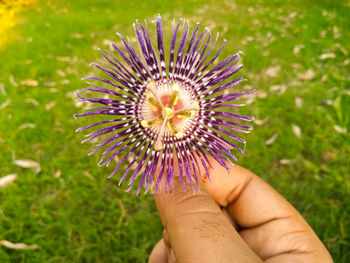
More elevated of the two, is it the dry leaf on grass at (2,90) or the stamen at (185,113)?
the dry leaf on grass at (2,90)

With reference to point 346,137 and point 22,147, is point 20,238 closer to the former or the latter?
point 22,147

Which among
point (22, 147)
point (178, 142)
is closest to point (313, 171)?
point (178, 142)

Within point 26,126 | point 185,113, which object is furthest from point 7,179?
point 185,113

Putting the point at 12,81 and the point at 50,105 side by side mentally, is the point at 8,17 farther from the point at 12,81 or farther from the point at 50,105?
the point at 50,105


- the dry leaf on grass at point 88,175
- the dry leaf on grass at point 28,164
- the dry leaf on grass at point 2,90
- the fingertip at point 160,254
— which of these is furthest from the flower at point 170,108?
the dry leaf on grass at point 2,90

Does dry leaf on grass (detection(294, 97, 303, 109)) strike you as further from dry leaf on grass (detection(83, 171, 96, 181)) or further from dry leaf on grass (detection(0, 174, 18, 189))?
dry leaf on grass (detection(0, 174, 18, 189))

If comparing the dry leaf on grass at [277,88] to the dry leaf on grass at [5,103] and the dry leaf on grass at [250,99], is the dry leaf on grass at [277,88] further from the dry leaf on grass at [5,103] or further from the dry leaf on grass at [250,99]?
the dry leaf on grass at [5,103]

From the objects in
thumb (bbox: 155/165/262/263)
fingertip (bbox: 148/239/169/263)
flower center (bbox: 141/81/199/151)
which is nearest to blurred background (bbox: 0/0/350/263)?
fingertip (bbox: 148/239/169/263)
